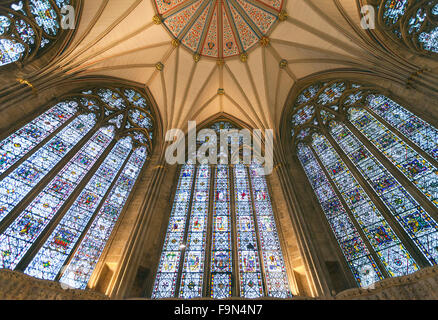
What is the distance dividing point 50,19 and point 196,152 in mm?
8104

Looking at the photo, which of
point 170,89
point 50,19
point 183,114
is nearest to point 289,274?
Answer: point 183,114

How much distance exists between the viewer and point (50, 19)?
Result: 8.98 meters

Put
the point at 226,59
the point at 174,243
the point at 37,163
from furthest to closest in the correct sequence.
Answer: the point at 226,59 < the point at 174,243 < the point at 37,163

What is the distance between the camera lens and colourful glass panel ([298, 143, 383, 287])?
646 centimetres

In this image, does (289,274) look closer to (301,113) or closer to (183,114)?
(301,113)

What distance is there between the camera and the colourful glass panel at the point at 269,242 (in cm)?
687

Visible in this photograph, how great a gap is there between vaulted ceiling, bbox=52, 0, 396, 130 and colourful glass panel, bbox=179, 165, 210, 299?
4229 millimetres

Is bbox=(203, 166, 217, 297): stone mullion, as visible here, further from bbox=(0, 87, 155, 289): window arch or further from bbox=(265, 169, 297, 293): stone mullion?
bbox=(0, 87, 155, 289): window arch

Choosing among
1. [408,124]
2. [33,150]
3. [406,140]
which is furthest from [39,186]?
[408,124]

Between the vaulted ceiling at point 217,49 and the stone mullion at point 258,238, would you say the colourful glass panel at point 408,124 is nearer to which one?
the vaulted ceiling at point 217,49

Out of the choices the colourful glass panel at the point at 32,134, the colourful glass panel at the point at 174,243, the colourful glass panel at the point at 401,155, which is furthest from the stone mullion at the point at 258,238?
the colourful glass panel at the point at 32,134

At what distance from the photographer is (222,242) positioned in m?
8.17

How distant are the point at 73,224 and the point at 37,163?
7.41ft

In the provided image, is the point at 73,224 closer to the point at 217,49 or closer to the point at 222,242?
the point at 222,242
